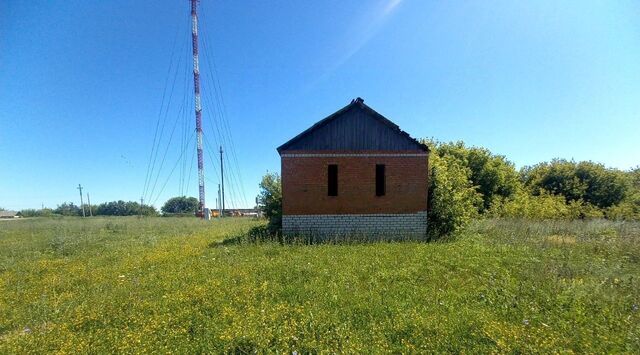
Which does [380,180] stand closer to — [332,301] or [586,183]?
[332,301]

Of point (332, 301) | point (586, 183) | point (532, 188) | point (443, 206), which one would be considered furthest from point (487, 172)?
point (332, 301)

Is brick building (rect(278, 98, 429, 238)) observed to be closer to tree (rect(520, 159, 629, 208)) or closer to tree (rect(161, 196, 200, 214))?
tree (rect(520, 159, 629, 208))

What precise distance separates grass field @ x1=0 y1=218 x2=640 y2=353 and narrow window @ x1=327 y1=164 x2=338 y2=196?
3.61 meters

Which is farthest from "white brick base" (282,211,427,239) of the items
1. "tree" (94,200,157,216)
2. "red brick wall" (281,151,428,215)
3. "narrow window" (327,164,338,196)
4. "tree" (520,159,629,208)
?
"tree" (94,200,157,216)

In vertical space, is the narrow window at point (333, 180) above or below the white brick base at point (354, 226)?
above

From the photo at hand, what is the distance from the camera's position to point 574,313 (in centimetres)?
457

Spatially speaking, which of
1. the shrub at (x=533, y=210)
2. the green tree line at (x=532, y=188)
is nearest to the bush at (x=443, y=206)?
the green tree line at (x=532, y=188)

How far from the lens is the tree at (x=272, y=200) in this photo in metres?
15.4

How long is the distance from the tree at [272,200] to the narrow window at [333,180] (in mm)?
3316

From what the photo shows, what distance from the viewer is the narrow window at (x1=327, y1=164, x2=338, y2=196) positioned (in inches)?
497

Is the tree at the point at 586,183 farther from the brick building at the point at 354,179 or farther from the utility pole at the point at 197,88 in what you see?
the utility pole at the point at 197,88

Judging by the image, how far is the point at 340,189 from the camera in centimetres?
1244

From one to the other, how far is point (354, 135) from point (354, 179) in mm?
1844

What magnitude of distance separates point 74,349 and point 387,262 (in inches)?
Result: 248
